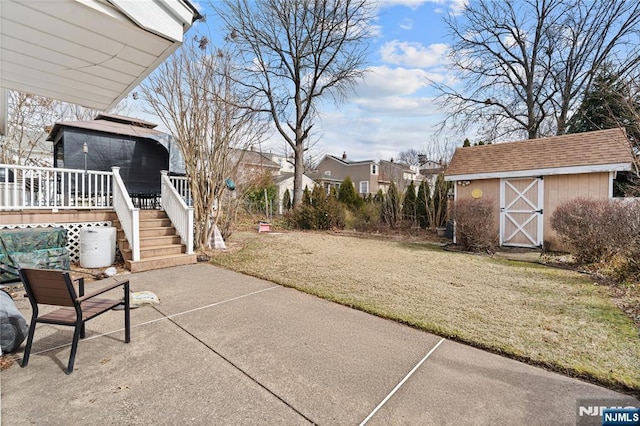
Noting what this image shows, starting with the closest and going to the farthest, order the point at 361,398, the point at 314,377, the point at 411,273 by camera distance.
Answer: the point at 361,398, the point at 314,377, the point at 411,273

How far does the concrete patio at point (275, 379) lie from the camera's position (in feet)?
6.80

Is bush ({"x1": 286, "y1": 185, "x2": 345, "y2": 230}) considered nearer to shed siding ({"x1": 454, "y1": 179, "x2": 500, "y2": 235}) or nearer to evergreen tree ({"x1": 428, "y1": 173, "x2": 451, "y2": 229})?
evergreen tree ({"x1": 428, "y1": 173, "x2": 451, "y2": 229})

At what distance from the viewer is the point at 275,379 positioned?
2.47m

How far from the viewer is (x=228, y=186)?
351 inches

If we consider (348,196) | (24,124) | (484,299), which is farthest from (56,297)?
(24,124)

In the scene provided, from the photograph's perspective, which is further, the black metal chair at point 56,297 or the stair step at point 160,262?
the stair step at point 160,262

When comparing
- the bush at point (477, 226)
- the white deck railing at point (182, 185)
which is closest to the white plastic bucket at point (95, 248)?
the white deck railing at point (182, 185)

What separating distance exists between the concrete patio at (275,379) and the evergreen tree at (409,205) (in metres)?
11.6

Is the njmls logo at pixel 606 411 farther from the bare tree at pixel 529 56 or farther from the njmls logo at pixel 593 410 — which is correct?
the bare tree at pixel 529 56

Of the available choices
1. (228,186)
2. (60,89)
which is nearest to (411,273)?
(228,186)

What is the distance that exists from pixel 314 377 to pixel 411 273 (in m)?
4.17

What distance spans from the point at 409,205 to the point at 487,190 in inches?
179

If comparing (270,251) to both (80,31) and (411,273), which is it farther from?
(80,31)

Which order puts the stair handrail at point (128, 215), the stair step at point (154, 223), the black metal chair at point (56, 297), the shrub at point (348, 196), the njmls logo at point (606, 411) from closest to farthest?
1. the njmls logo at point (606, 411)
2. the black metal chair at point (56, 297)
3. the stair handrail at point (128, 215)
4. the stair step at point (154, 223)
5. the shrub at point (348, 196)
